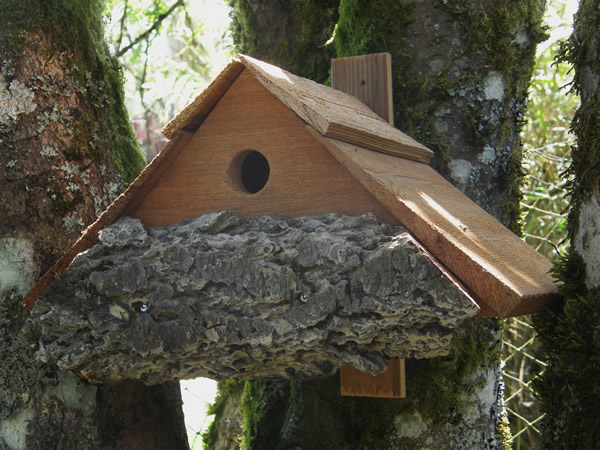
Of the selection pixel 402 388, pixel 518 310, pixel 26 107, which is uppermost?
pixel 26 107

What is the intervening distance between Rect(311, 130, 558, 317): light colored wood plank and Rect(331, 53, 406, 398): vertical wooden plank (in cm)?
39

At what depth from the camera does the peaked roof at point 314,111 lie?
1765 mm

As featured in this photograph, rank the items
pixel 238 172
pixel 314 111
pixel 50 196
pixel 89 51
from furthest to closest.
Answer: pixel 89 51
pixel 50 196
pixel 238 172
pixel 314 111

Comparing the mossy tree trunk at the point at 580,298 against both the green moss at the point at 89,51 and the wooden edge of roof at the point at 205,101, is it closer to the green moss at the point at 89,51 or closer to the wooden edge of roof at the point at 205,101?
the wooden edge of roof at the point at 205,101

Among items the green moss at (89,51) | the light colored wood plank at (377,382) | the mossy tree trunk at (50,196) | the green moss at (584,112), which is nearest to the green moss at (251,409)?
the mossy tree trunk at (50,196)

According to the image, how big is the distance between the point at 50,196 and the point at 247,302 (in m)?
0.85

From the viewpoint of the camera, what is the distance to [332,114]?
70.5 inches

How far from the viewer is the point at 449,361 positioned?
2.27 m

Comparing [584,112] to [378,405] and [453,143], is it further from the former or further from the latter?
[378,405]

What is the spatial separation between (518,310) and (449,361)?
30.3 inches

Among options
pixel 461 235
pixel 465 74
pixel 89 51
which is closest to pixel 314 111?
pixel 461 235

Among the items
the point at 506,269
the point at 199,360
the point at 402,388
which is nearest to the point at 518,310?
the point at 506,269

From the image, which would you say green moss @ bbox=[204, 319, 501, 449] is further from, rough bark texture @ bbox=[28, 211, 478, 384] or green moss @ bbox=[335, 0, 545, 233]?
rough bark texture @ bbox=[28, 211, 478, 384]

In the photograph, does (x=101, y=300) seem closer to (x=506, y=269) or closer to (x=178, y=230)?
(x=178, y=230)
